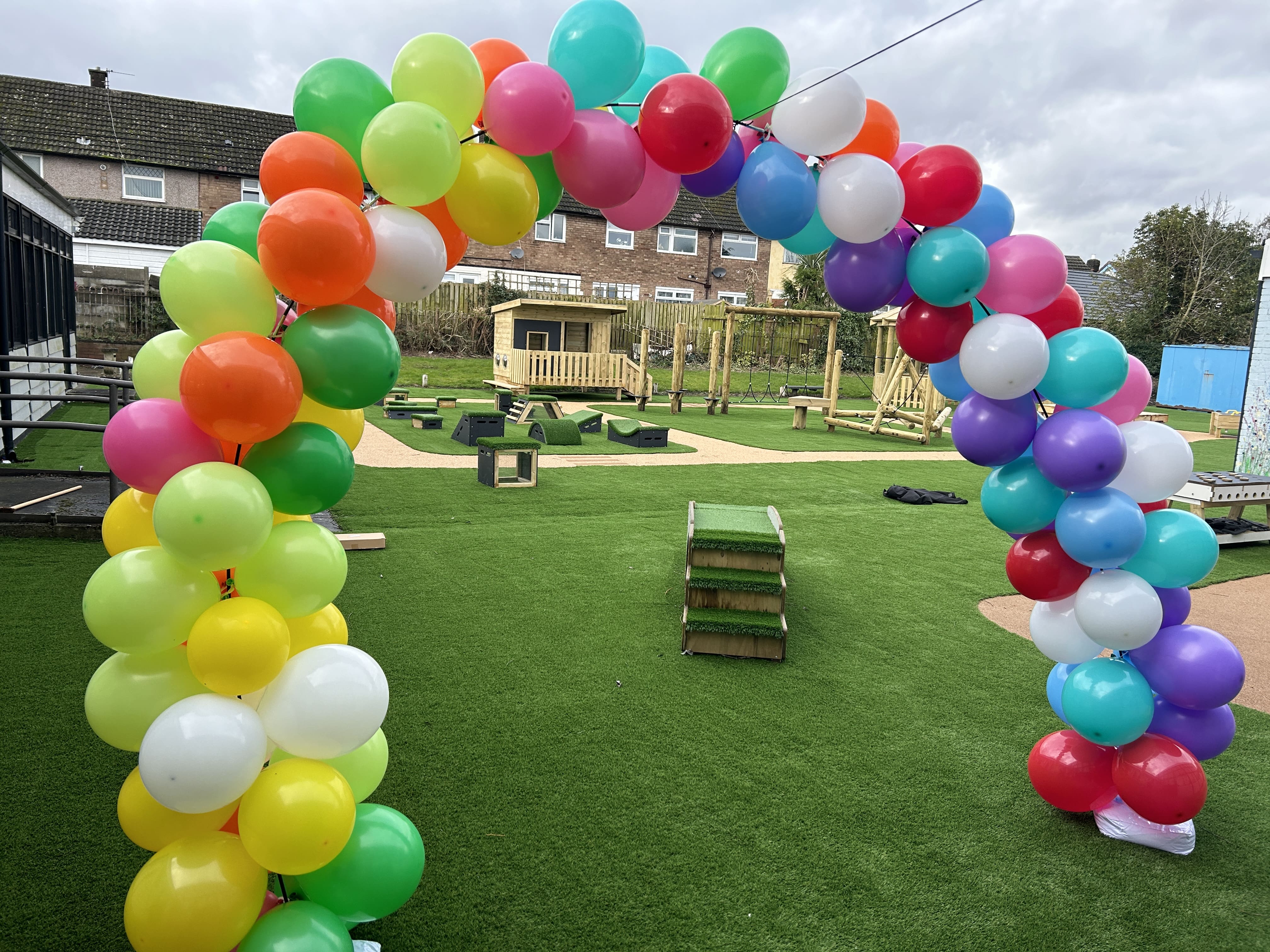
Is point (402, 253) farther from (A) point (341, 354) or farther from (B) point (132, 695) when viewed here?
(B) point (132, 695)

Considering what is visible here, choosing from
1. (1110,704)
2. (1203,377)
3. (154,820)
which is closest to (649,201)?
(154,820)

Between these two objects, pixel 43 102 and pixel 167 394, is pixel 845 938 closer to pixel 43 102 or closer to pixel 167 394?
pixel 167 394

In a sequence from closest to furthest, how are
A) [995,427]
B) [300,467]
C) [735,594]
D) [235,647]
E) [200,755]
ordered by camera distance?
[200,755] < [235,647] < [300,467] < [995,427] < [735,594]

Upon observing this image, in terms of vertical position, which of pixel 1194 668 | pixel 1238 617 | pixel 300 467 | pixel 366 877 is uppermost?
pixel 300 467

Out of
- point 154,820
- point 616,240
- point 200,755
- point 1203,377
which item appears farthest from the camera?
point 616,240

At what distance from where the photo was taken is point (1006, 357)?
10.4 feet

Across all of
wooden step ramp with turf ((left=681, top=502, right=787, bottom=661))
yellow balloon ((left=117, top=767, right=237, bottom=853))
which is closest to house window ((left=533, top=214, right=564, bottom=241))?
wooden step ramp with turf ((left=681, top=502, right=787, bottom=661))

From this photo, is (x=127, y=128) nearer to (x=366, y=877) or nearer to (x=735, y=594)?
(x=735, y=594)

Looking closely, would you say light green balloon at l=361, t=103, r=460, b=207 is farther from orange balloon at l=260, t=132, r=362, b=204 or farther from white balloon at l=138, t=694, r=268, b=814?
white balloon at l=138, t=694, r=268, b=814

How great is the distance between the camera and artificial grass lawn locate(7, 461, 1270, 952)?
2885mm

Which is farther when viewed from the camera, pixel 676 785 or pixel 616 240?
pixel 616 240

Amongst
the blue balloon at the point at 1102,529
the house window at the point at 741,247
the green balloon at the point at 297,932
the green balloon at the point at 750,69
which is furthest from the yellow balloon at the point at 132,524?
the house window at the point at 741,247

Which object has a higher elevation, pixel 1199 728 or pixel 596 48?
pixel 596 48

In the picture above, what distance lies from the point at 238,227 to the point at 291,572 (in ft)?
3.72
